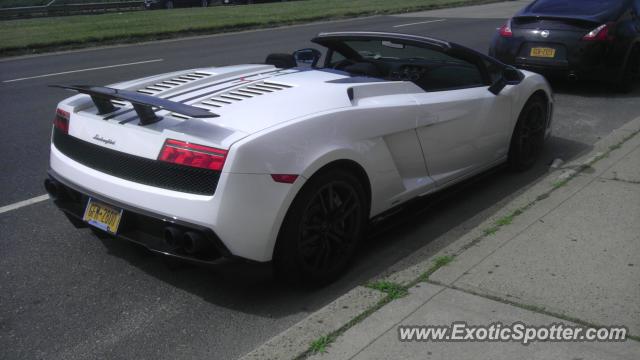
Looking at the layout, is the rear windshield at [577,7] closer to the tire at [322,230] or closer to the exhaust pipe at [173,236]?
the tire at [322,230]

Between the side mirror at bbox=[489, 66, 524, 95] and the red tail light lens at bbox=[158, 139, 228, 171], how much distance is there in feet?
8.44

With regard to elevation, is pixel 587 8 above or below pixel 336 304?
above

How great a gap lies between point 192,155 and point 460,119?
2094 mm

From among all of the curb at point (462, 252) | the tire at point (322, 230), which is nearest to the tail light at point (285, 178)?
the tire at point (322, 230)

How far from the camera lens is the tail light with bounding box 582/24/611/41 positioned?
28.1ft

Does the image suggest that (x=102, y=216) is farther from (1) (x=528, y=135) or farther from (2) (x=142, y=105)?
(1) (x=528, y=135)

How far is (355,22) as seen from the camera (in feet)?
68.9

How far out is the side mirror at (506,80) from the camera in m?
4.96

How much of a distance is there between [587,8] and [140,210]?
304 inches

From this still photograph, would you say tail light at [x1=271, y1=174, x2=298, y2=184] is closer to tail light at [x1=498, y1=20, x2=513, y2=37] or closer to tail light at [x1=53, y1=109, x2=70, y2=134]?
tail light at [x1=53, y1=109, x2=70, y2=134]

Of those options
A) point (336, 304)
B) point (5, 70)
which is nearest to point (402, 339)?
point (336, 304)

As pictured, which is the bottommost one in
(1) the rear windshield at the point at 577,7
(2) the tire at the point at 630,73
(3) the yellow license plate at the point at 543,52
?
(2) the tire at the point at 630,73

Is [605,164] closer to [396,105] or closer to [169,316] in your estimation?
[396,105]

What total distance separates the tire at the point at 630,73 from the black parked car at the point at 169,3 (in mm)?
27138
